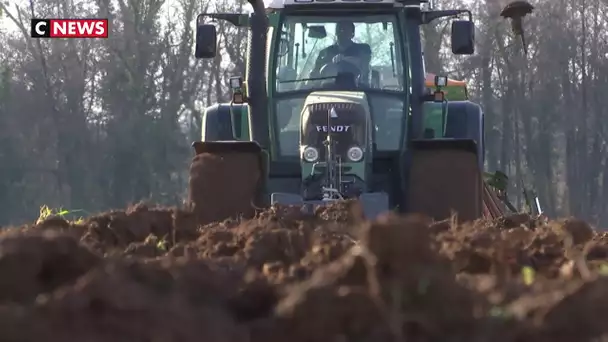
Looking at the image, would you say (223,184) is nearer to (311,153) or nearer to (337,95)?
(311,153)

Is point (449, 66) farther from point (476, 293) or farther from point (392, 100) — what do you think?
point (476, 293)

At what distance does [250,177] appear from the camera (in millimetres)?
7277

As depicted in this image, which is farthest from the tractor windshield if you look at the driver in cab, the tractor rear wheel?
the tractor rear wheel

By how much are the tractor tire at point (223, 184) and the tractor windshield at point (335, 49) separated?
1078 mm

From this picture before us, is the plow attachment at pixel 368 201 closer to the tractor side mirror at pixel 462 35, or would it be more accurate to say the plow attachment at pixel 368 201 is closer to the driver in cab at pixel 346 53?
the driver in cab at pixel 346 53

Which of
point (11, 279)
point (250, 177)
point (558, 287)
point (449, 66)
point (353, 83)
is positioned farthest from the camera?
point (449, 66)

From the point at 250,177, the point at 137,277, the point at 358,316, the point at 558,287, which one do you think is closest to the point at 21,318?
the point at 137,277

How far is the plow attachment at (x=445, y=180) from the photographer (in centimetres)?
712

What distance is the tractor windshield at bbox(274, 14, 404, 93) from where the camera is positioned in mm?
8102

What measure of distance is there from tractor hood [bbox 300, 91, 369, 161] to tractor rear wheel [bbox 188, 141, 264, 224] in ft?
1.47

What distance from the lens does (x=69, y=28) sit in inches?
1251

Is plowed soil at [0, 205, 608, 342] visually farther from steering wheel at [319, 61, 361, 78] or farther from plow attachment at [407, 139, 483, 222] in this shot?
steering wheel at [319, 61, 361, 78]

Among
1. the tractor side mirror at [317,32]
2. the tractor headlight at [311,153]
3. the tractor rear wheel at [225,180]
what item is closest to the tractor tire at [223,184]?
the tractor rear wheel at [225,180]

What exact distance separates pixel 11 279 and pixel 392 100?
6080 mm
